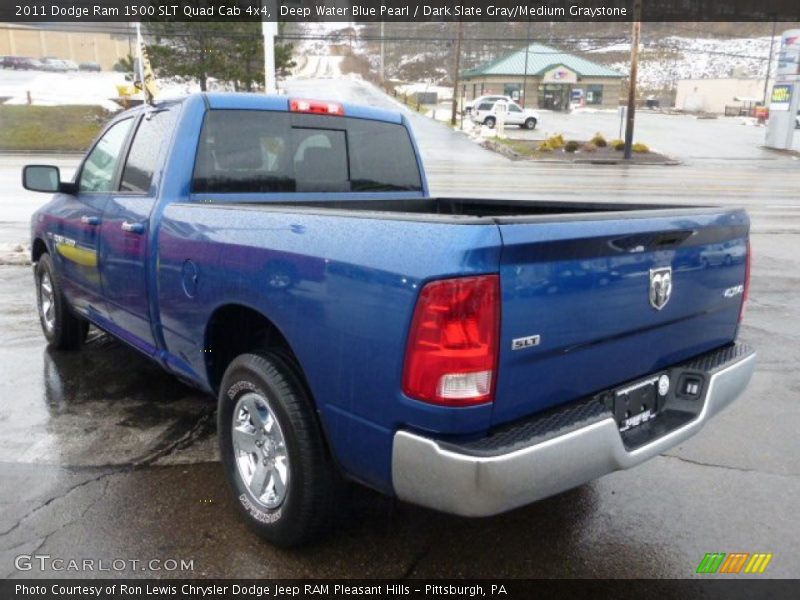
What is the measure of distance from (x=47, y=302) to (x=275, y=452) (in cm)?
371

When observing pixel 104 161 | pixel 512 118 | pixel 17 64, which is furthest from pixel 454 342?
pixel 17 64

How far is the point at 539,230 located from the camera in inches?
87.7

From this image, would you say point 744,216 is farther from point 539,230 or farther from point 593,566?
point 593,566

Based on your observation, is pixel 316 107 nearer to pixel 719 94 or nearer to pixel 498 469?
pixel 498 469

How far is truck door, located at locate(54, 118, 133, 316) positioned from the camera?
4.31 m

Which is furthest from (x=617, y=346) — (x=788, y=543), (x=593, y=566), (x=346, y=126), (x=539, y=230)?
(x=346, y=126)

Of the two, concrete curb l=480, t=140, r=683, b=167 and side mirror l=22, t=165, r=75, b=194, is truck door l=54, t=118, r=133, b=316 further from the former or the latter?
concrete curb l=480, t=140, r=683, b=167

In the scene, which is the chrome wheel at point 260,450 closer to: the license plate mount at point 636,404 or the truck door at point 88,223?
the license plate mount at point 636,404

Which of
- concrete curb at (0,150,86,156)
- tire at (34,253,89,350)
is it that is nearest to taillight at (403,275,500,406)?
tire at (34,253,89,350)

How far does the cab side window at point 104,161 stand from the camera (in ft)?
14.4

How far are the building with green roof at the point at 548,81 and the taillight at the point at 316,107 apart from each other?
76.5 meters

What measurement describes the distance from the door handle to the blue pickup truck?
3cm

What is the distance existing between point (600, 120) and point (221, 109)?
196ft

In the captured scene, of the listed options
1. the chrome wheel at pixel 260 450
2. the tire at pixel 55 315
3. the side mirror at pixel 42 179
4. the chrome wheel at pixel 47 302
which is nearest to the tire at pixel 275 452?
the chrome wheel at pixel 260 450
